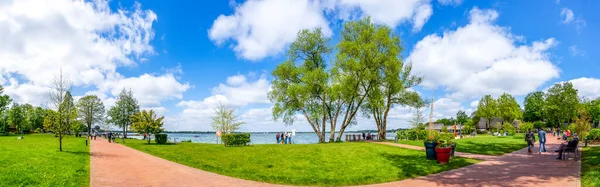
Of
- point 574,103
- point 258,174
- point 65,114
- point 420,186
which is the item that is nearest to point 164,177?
point 258,174

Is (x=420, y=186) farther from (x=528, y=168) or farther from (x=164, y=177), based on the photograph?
(x=164, y=177)

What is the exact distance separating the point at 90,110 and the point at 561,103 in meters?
110

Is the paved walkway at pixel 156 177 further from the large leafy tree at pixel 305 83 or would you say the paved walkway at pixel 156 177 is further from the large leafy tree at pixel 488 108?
the large leafy tree at pixel 488 108

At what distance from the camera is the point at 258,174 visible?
12.1 m

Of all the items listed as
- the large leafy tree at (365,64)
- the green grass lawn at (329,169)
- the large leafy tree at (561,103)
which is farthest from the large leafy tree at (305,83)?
the large leafy tree at (561,103)

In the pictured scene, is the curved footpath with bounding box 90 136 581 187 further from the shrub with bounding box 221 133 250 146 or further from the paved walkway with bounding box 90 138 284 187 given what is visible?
the shrub with bounding box 221 133 250 146

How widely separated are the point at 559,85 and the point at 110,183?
9308 centimetres

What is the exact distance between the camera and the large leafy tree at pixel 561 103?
70250 mm

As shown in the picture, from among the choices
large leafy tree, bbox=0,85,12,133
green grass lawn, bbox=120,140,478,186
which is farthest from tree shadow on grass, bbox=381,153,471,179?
large leafy tree, bbox=0,85,12,133

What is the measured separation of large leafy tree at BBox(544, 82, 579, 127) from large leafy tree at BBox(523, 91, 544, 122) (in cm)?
1433

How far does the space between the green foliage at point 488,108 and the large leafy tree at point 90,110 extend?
89.8 metres

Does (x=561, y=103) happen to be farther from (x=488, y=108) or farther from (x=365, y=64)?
(x=365, y=64)

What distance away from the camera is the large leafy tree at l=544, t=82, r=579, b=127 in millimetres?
70250

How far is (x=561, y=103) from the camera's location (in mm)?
71438
